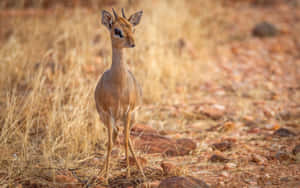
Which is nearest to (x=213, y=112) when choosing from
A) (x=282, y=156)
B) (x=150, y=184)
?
(x=282, y=156)

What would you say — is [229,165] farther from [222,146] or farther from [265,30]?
[265,30]

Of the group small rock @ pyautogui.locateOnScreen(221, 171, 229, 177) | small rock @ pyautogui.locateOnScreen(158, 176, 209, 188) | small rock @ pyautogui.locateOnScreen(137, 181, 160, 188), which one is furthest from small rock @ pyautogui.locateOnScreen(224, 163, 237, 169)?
small rock @ pyautogui.locateOnScreen(137, 181, 160, 188)

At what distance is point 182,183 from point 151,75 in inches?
127

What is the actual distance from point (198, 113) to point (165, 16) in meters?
3.61

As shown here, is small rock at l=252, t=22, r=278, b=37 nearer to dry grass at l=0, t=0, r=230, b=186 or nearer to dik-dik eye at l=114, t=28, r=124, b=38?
dry grass at l=0, t=0, r=230, b=186

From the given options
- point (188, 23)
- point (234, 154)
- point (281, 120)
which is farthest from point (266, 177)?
point (188, 23)

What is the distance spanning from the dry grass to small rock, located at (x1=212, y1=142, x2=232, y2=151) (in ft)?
3.96

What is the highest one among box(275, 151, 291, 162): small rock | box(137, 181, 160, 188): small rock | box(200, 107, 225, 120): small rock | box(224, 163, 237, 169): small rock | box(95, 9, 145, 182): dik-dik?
box(95, 9, 145, 182): dik-dik

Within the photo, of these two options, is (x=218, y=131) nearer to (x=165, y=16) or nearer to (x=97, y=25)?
(x=165, y=16)

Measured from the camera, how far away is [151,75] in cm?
602

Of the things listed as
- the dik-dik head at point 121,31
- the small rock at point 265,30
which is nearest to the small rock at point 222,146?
the dik-dik head at point 121,31

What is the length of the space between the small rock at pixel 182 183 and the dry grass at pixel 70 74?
2.81ft

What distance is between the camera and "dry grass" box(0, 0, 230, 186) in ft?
12.5

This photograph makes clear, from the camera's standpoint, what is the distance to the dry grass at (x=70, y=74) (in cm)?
381
